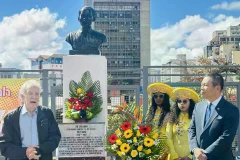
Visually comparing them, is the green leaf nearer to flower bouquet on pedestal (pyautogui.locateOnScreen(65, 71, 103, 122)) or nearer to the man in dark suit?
flower bouquet on pedestal (pyautogui.locateOnScreen(65, 71, 103, 122))

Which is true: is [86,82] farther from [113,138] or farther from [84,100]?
[113,138]

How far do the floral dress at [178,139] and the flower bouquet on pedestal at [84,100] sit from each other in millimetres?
1108

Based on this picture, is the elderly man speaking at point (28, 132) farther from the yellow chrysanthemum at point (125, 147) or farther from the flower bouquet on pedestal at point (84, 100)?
the flower bouquet on pedestal at point (84, 100)

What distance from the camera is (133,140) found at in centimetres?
316

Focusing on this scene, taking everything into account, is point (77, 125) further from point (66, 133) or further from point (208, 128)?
point (208, 128)

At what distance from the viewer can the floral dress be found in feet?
12.5

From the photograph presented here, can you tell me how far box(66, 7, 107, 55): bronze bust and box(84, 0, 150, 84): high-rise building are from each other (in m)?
45.1

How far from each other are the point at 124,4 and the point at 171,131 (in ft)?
171

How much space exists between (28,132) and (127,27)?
50665 millimetres

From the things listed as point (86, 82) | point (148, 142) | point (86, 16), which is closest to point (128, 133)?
point (148, 142)

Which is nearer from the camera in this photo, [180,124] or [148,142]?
[148,142]

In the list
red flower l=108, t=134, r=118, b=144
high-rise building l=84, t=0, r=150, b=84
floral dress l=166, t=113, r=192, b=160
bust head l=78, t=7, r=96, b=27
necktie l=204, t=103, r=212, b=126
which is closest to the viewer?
necktie l=204, t=103, r=212, b=126

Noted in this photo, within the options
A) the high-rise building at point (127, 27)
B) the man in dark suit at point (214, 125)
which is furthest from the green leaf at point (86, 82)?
the high-rise building at point (127, 27)

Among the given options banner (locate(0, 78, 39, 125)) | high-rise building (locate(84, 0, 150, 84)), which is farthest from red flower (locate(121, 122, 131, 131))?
high-rise building (locate(84, 0, 150, 84))
